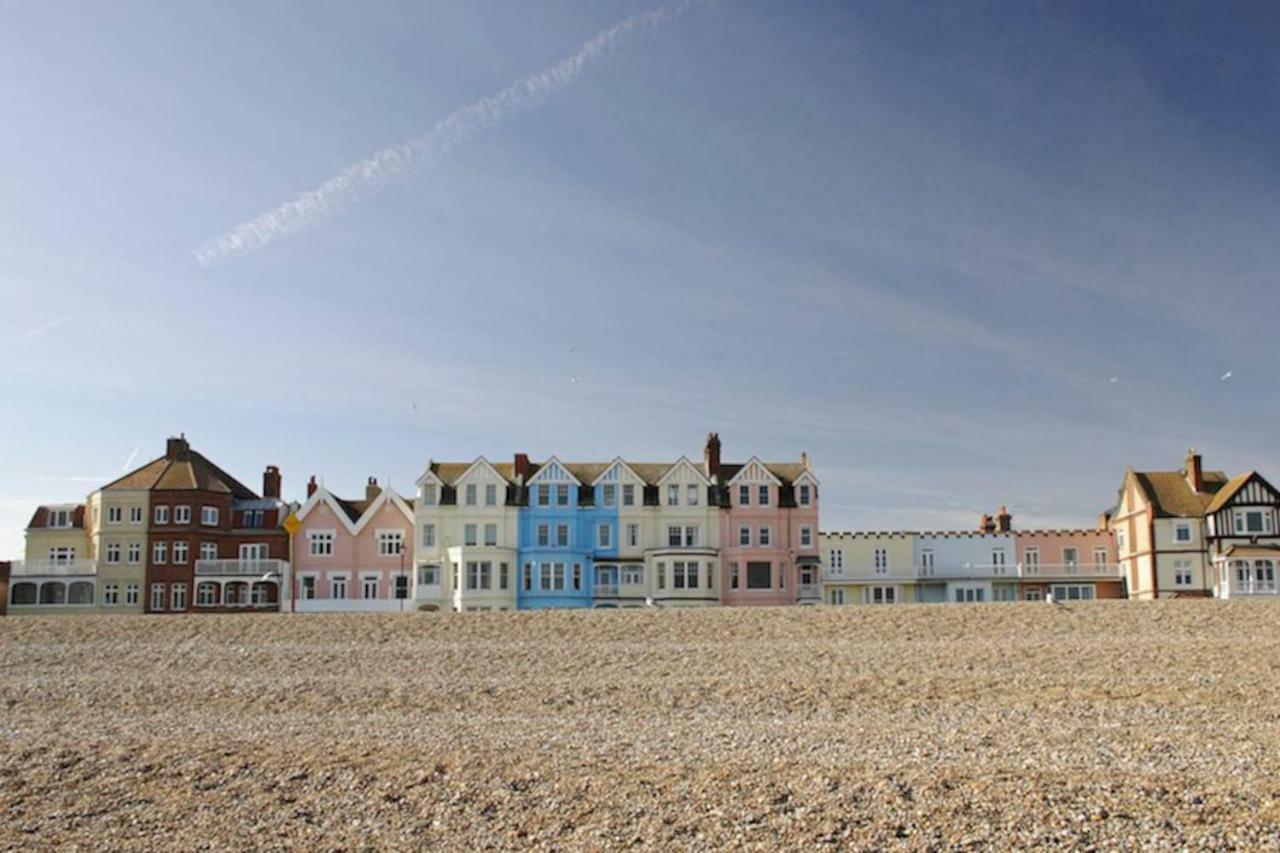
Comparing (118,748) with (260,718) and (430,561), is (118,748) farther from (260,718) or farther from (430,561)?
(430,561)

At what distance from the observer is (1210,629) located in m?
30.3

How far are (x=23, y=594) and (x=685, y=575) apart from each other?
31773 millimetres

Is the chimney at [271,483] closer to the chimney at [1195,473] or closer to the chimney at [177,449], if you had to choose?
the chimney at [177,449]

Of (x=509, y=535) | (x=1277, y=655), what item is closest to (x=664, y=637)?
(x=1277, y=655)

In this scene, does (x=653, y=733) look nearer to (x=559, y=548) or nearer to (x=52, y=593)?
(x=559, y=548)

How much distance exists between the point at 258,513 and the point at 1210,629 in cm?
4558

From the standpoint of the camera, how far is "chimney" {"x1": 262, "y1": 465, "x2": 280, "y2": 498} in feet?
211

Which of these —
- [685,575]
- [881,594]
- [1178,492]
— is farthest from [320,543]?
[1178,492]

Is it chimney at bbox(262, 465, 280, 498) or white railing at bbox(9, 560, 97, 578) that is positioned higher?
chimney at bbox(262, 465, 280, 498)

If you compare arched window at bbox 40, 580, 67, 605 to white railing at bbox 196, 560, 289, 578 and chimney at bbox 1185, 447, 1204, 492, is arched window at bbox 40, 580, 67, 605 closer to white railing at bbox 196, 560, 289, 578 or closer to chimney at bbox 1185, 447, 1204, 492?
white railing at bbox 196, 560, 289, 578

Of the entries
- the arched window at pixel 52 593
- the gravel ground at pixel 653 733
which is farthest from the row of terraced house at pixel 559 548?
the gravel ground at pixel 653 733

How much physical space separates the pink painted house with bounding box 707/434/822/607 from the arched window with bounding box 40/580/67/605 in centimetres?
3172

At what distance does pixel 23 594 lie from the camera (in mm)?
59594

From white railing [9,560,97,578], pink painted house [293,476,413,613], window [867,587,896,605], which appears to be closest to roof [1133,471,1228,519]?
window [867,587,896,605]
